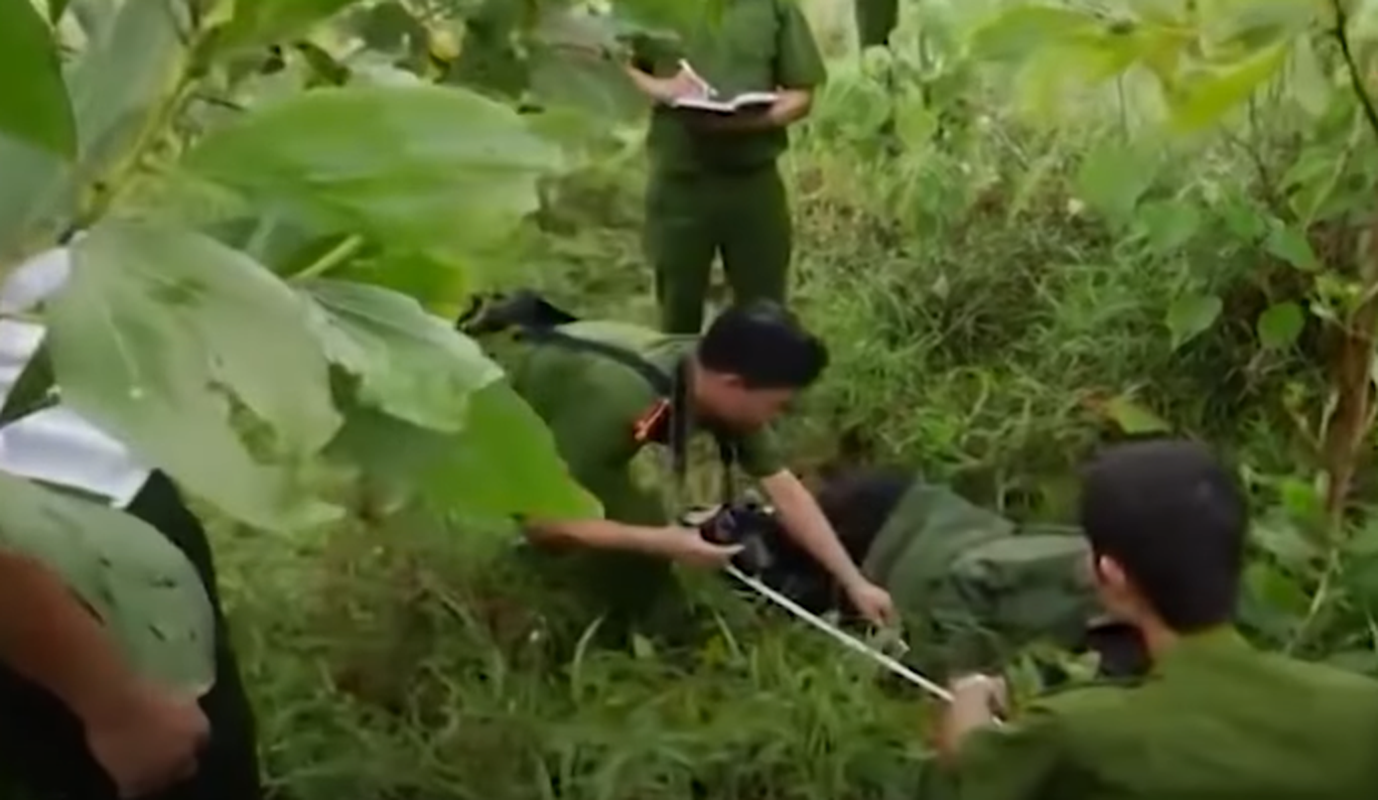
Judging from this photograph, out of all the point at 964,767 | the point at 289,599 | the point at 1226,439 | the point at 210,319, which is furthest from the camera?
the point at 1226,439

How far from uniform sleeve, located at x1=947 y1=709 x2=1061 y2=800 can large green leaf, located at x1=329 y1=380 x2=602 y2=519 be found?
40.6 inches

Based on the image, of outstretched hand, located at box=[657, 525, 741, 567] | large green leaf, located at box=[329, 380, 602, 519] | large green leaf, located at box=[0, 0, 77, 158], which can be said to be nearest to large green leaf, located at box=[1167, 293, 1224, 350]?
outstretched hand, located at box=[657, 525, 741, 567]

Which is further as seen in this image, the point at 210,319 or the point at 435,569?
the point at 435,569

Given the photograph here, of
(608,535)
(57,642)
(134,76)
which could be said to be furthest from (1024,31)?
(608,535)

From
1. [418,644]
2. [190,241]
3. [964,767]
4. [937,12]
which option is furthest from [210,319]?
[937,12]

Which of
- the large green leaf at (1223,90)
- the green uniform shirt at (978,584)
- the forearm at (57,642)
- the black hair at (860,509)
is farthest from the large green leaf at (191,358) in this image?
the black hair at (860,509)

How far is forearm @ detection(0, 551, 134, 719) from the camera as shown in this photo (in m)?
1.03

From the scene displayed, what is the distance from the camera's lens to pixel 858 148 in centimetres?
470

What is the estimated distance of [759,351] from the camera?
2959 millimetres

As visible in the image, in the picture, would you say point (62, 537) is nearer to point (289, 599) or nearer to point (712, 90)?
point (289, 599)

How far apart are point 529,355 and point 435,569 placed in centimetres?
44

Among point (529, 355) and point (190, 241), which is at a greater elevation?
point (190, 241)

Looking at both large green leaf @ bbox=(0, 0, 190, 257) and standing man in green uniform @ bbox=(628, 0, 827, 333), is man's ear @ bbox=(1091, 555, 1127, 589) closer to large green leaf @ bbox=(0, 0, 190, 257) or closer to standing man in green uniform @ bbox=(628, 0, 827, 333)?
large green leaf @ bbox=(0, 0, 190, 257)

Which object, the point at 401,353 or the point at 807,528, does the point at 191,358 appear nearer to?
the point at 401,353
